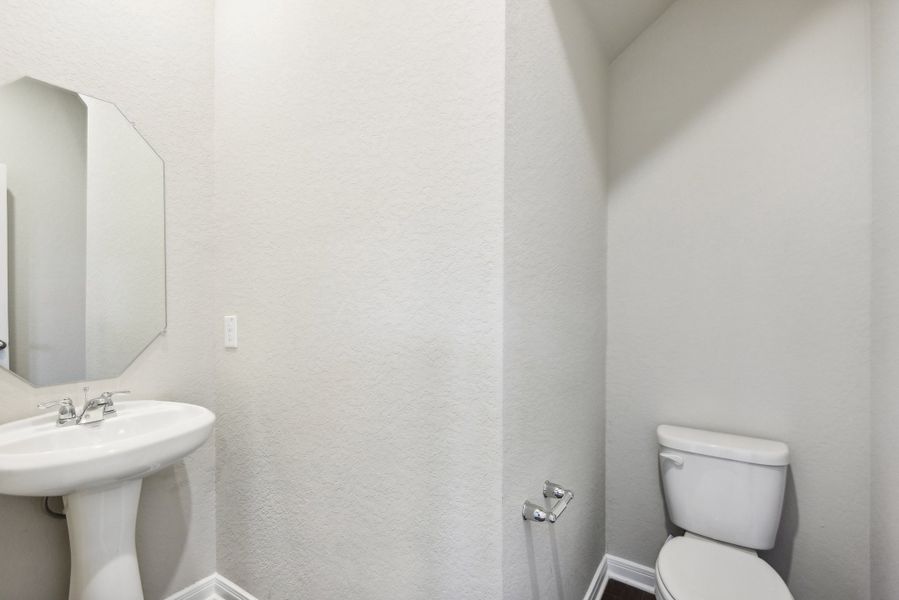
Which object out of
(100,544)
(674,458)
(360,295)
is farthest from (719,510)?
(100,544)

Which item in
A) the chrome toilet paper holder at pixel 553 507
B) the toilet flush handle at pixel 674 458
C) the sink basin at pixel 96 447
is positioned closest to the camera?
the sink basin at pixel 96 447

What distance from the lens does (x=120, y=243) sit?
1367 mm

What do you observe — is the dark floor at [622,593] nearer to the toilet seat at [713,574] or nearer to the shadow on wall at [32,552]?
the toilet seat at [713,574]

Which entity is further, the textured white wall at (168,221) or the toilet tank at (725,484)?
the toilet tank at (725,484)

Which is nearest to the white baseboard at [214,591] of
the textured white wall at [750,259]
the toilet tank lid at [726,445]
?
the textured white wall at [750,259]

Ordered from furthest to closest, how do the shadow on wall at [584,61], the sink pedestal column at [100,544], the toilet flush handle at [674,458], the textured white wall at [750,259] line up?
the toilet flush handle at [674,458] → the textured white wall at [750,259] → the shadow on wall at [584,61] → the sink pedestal column at [100,544]

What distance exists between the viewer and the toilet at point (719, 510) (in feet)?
3.93

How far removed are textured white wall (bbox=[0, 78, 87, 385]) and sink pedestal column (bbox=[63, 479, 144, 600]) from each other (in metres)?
0.38

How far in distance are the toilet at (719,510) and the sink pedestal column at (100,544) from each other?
1.58 meters

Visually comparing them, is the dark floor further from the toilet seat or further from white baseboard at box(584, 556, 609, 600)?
the toilet seat

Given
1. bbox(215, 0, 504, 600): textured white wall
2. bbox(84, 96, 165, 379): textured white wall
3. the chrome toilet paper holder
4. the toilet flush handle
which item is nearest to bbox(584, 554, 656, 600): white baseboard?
the toilet flush handle

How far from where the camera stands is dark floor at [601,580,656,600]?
5.41ft

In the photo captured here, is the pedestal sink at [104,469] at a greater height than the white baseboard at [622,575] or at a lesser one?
greater

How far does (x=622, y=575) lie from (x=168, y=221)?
7.64 feet
